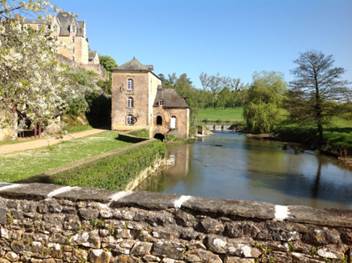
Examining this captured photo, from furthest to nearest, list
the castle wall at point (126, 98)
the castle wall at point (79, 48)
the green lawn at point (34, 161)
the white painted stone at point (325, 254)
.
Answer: the castle wall at point (79, 48) < the castle wall at point (126, 98) < the green lawn at point (34, 161) < the white painted stone at point (325, 254)

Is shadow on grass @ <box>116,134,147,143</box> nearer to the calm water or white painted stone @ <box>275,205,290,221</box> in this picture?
the calm water

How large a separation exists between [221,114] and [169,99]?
46.6m

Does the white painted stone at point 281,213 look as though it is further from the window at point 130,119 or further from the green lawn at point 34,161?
the window at point 130,119

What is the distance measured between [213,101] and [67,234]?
96843mm

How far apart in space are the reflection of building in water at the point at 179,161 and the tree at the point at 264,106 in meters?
21.7

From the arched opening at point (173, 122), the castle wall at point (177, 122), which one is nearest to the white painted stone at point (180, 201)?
the castle wall at point (177, 122)

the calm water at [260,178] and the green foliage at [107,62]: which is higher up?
the green foliage at [107,62]

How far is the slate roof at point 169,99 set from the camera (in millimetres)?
41562

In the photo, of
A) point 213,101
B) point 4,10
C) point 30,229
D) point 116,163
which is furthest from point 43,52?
point 213,101

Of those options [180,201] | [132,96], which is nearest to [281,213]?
[180,201]

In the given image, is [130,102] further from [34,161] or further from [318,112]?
[34,161]

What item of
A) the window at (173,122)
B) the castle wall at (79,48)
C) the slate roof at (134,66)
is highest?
the castle wall at (79,48)

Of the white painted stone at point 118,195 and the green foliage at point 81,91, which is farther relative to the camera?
the green foliage at point 81,91

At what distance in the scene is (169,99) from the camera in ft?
141
